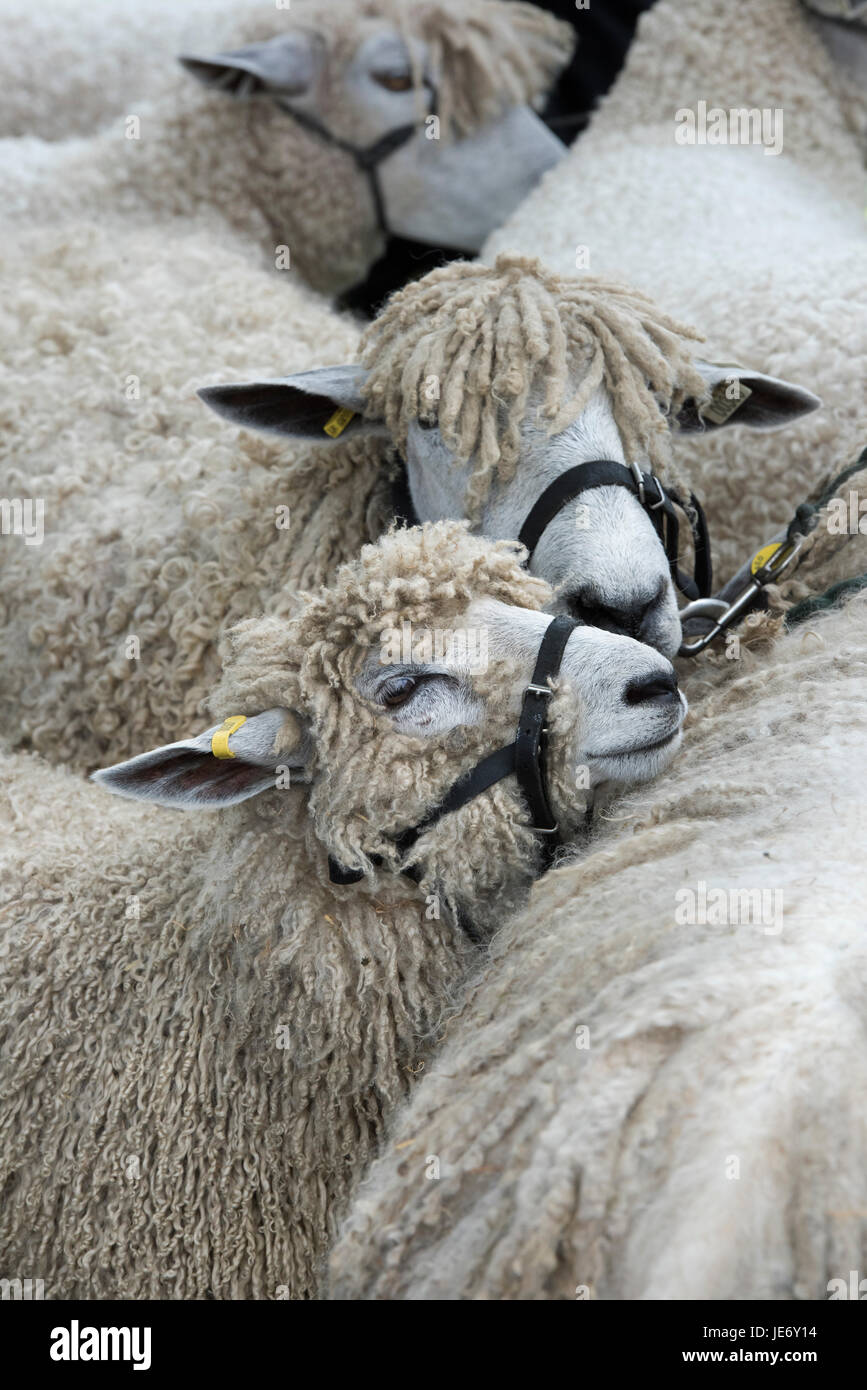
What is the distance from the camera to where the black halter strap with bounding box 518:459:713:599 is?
2.56m

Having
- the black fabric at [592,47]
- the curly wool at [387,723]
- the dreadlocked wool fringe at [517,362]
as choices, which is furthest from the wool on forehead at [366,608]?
the black fabric at [592,47]

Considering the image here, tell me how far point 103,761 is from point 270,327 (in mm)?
1399

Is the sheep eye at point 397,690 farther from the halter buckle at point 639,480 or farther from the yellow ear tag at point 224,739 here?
the halter buckle at point 639,480

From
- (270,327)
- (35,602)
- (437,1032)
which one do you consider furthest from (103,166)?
(437,1032)

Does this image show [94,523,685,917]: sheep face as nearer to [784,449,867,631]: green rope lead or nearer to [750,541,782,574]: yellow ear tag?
[784,449,867,631]: green rope lead

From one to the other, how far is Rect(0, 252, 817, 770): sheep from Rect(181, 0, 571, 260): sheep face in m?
1.20

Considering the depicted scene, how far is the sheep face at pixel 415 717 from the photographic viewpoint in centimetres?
202

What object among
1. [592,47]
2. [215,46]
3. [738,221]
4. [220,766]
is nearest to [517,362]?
[220,766]

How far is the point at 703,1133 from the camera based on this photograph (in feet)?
4.47

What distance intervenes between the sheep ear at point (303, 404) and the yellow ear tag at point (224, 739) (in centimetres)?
107

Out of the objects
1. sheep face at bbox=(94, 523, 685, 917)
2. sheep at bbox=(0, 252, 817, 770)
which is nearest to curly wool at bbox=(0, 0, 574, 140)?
sheep at bbox=(0, 252, 817, 770)

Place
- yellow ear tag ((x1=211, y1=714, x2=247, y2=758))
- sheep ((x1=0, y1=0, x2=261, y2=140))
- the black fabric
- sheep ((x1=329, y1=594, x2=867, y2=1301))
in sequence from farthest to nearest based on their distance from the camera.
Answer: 1. sheep ((x1=0, y1=0, x2=261, y2=140))
2. the black fabric
3. yellow ear tag ((x1=211, y1=714, x2=247, y2=758))
4. sheep ((x1=329, y1=594, x2=867, y2=1301))

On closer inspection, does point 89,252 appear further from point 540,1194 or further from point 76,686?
point 540,1194

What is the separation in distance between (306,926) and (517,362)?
4.05ft
